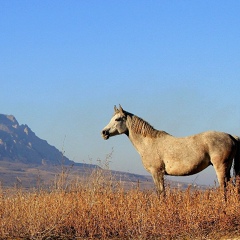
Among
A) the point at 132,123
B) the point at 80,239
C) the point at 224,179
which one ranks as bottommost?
the point at 80,239

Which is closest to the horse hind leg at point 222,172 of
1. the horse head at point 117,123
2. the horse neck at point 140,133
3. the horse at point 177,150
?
the horse at point 177,150

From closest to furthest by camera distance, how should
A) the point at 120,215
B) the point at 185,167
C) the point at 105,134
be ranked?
the point at 120,215 → the point at 185,167 → the point at 105,134

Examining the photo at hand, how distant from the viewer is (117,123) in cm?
1467

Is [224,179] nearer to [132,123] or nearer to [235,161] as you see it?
[235,161]

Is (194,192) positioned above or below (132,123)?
below

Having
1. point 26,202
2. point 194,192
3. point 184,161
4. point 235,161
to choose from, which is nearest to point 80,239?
point 26,202

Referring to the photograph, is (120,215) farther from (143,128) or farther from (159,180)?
(143,128)

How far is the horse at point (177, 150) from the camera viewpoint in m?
13.2

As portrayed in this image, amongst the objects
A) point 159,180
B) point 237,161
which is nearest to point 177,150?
point 159,180

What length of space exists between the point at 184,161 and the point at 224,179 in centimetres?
113

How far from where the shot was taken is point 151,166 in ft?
45.8

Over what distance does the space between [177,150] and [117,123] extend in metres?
2.02

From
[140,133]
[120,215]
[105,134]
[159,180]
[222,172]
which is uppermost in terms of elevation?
[140,133]

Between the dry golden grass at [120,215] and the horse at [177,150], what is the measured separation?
1.14m
